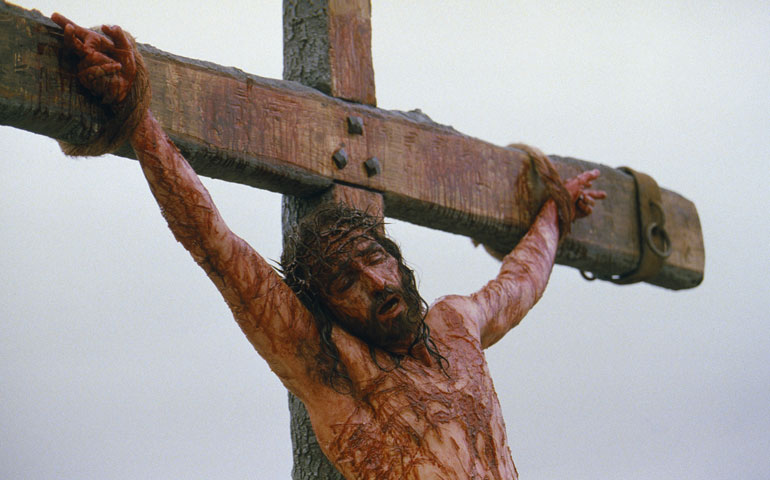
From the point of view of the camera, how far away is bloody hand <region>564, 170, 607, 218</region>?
3258 mm

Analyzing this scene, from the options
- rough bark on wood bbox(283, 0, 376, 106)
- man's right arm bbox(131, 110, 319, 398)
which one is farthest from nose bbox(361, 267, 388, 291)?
rough bark on wood bbox(283, 0, 376, 106)

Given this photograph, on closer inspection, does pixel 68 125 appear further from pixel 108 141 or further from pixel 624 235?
pixel 624 235

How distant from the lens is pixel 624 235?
11.2 feet

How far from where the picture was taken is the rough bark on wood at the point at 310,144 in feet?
7.55

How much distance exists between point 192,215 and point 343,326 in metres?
0.42

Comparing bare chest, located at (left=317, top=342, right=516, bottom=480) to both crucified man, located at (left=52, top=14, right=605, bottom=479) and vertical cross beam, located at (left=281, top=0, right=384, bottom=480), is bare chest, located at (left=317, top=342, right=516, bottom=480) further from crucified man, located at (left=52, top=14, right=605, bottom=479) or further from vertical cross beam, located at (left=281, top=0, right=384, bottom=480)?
vertical cross beam, located at (left=281, top=0, right=384, bottom=480)

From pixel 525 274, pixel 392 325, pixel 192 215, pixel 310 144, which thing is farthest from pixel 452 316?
pixel 192 215

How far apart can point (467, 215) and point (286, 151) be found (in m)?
0.55

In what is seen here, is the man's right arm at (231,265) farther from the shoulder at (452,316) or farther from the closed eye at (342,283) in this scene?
the shoulder at (452,316)

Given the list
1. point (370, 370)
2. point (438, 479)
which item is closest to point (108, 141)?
point (370, 370)

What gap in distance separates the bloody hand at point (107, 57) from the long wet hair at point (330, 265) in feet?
1.64

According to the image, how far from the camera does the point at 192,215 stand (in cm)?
224

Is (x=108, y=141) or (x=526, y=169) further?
(x=526, y=169)

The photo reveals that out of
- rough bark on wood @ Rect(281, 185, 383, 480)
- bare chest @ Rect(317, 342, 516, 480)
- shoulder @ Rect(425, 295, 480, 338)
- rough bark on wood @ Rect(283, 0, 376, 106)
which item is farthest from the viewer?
rough bark on wood @ Rect(283, 0, 376, 106)
